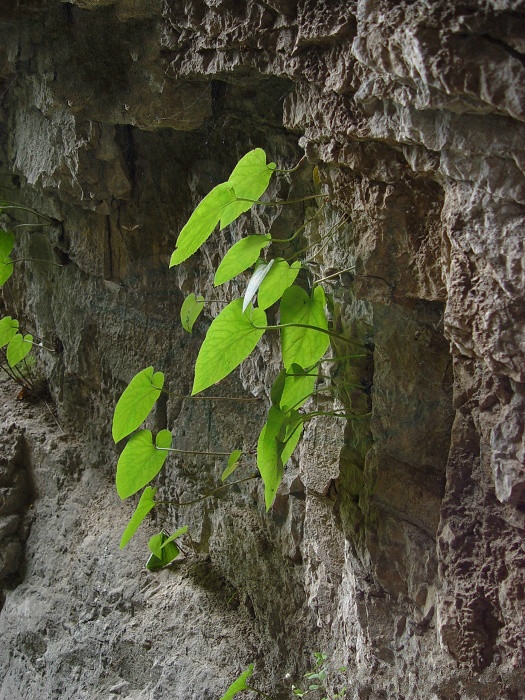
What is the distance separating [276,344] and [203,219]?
341 mm

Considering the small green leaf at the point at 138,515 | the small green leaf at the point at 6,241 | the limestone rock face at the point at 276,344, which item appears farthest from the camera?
the small green leaf at the point at 6,241

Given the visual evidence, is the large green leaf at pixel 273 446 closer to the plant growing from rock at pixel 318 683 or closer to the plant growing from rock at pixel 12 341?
the plant growing from rock at pixel 318 683

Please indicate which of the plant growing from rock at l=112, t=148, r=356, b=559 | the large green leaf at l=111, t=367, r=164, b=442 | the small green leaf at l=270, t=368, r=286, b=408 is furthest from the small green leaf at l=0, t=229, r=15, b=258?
the small green leaf at l=270, t=368, r=286, b=408

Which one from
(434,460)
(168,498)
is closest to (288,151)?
(434,460)

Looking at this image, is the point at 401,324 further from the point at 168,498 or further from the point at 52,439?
the point at 52,439

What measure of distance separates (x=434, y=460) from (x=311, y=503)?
1.15ft

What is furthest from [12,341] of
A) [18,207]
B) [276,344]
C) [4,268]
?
[276,344]

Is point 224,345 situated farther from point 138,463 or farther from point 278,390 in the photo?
point 138,463

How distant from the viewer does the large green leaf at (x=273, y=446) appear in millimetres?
1074

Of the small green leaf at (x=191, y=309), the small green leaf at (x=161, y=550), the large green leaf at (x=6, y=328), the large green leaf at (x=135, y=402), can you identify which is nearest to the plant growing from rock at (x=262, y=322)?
the large green leaf at (x=135, y=402)

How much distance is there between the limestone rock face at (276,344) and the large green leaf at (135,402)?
233mm

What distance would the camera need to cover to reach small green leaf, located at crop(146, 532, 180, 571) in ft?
5.24

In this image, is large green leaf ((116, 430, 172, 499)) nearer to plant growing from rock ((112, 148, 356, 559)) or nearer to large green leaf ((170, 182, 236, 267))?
plant growing from rock ((112, 148, 356, 559))

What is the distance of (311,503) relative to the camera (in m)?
1.32
